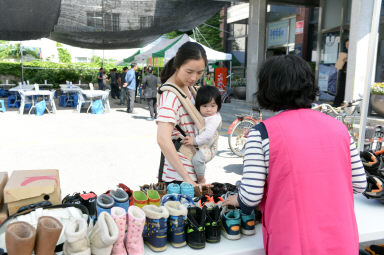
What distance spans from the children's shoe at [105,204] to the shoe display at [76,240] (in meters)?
0.19

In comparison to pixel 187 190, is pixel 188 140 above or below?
above

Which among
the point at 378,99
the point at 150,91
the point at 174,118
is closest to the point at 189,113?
the point at 174,118

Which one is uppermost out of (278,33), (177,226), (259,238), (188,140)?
(278,33)

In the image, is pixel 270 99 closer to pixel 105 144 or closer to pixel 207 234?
pixel 207 234

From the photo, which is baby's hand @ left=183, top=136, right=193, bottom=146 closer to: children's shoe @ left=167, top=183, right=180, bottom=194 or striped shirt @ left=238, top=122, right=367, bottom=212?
children's shoe @ left=167, top=183, right=180, bottom=194

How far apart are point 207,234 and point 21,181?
95 centimetres

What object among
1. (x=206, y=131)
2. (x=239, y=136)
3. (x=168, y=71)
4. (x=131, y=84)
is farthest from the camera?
(x=131, y=84)

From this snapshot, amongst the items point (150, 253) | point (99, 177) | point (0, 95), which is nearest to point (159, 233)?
point (150, 253)

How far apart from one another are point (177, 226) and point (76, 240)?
455 millimetres

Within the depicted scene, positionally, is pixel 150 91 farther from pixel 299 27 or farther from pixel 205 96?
pixel 205 96

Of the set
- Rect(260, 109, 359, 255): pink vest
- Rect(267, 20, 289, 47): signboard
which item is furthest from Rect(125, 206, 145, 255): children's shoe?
Rect(267, 20, 289, 47): signboard

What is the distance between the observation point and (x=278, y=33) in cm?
1695

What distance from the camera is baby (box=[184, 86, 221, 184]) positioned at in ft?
7.08

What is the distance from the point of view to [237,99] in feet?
44.9
